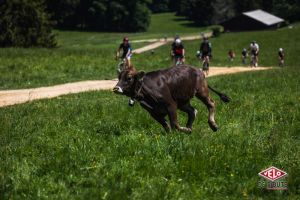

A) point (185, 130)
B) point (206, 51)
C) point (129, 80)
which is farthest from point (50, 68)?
point (129, 80)

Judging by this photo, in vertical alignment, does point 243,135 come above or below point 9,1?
below

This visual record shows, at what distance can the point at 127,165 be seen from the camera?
8.77m

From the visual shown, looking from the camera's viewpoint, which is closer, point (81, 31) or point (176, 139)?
point (176, 139)

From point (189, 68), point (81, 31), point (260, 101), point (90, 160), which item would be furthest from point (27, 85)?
point (81, 31)

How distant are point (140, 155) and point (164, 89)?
7.49 feet

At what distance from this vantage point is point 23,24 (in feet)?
203

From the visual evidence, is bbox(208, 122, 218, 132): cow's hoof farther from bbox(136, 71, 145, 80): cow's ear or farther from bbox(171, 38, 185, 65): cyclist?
bbox(171, 38, 185, 65): cyclist

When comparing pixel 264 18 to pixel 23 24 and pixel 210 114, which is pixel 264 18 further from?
pixel 210 114

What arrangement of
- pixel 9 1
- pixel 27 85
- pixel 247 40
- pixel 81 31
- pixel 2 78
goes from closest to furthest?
pixel 27 85, pixel 2 78, pixel 9 1, pixel 247 40, pixel 81 31

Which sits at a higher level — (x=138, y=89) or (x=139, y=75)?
(x=139, y=75)

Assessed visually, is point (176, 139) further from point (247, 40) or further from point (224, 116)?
point (247, 40)

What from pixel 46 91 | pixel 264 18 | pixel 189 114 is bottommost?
pixel 46 91

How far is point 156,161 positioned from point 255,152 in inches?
78.5

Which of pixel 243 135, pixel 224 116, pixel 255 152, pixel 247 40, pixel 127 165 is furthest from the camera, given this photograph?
pixel 247 40
